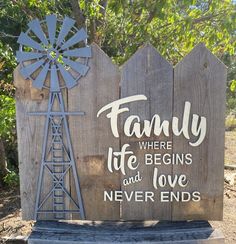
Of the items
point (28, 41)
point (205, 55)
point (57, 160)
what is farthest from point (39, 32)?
point (205, 55)

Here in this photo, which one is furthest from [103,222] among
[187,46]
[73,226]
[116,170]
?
[187,46]

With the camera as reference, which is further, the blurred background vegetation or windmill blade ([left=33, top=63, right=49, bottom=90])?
the blurred background vegetation

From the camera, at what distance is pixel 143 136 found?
2.30m

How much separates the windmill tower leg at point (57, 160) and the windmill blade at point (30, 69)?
0.59 ft

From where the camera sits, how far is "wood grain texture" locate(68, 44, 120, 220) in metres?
2.27

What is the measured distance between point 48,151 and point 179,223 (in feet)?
3.14

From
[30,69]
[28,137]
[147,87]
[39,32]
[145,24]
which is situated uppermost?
[145,24]

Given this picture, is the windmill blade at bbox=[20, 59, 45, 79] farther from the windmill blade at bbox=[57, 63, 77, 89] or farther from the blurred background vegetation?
the blurred background vegetation

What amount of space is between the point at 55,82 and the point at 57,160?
494 mm

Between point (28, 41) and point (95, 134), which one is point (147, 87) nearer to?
point (95, 134)

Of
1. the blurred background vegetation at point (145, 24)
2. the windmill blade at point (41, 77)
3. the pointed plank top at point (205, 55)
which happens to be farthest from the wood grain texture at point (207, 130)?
the blurred background vegetation at point (145, 24)

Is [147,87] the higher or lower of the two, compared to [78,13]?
lower

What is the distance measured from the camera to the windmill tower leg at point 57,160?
90.7 inches

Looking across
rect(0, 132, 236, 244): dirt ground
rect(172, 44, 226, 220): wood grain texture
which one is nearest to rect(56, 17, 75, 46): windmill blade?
rect(172, 44, 226, 220): wood grain texture
